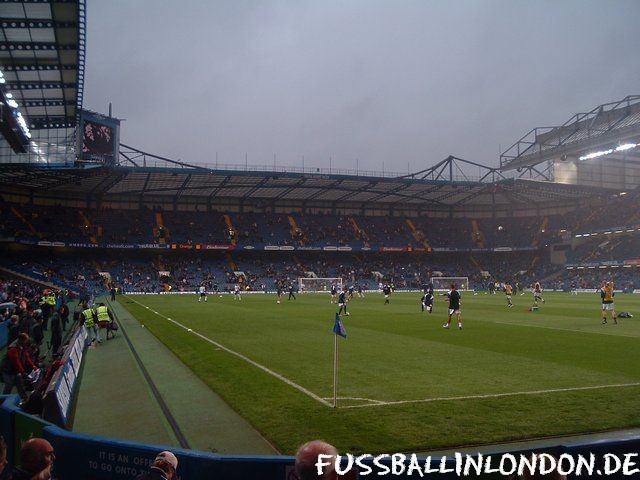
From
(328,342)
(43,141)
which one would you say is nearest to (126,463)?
(328,342)

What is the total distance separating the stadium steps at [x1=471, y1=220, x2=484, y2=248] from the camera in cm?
9031

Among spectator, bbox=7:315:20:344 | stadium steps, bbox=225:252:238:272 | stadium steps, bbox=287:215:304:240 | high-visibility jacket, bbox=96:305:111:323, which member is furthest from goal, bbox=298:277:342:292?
spectator, bbox=7:315:20:344

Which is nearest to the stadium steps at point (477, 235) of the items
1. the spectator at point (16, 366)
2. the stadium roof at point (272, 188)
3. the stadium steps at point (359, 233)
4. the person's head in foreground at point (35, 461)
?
the stadium roof at point (272, 188)

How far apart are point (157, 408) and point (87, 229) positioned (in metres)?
68.1

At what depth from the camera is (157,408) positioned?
1142 cm

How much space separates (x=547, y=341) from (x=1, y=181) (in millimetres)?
62143

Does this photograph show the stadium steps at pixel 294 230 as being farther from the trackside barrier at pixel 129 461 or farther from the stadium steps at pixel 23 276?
the trackside barrier at pixel 129 461

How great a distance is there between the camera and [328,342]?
2033cm

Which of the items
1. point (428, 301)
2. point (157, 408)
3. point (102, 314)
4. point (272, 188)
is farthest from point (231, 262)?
point (157, 408)

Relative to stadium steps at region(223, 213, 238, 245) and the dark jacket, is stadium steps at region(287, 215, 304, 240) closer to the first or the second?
stadium steps at region(223, 213, 238, 245)

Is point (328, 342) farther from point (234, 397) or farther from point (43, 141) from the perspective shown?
point (43, 141)

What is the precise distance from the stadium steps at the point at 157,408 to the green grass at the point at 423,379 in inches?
16.1

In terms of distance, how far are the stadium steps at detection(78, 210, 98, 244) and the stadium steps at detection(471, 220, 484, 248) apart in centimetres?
5729

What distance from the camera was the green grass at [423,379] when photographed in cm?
930
